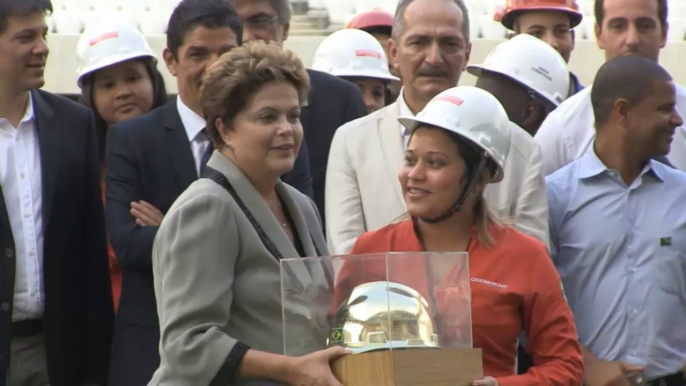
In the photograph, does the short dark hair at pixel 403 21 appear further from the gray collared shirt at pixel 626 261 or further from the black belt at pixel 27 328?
the black belt at pixel 27 328

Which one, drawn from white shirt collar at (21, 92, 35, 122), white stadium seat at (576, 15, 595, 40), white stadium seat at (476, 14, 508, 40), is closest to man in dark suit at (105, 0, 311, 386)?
white shirt collar at (21, 92, 35, 122)

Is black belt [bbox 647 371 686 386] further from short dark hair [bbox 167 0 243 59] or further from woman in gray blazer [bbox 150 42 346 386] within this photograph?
short dark hair [bbox 167 0 243 59]

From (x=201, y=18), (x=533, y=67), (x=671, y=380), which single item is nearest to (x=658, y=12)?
(x=533, y=67)

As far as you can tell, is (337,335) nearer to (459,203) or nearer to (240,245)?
(240,245)

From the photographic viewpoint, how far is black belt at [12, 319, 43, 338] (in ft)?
18.1

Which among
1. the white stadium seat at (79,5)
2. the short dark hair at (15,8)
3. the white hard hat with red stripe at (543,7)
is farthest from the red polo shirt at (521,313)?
the white stadium seat at (79,5)

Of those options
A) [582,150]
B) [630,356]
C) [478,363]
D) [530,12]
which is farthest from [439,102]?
[530,12]

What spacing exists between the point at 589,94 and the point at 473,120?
6.45ft

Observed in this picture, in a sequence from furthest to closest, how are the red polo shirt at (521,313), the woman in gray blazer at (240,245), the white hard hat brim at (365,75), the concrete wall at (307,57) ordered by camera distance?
the concrete wall at (307,57) < the white hard hat brim at (365,75) < the red polo shirt at (521,313) < the woman in gray blazer at (240,245)

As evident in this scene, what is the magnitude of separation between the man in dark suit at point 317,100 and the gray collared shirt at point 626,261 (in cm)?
116

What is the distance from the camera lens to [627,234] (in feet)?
17.9

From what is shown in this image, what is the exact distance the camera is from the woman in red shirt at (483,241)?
422cm

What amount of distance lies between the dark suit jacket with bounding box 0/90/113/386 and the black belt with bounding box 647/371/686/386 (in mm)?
2110

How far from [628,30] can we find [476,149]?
2732mm
